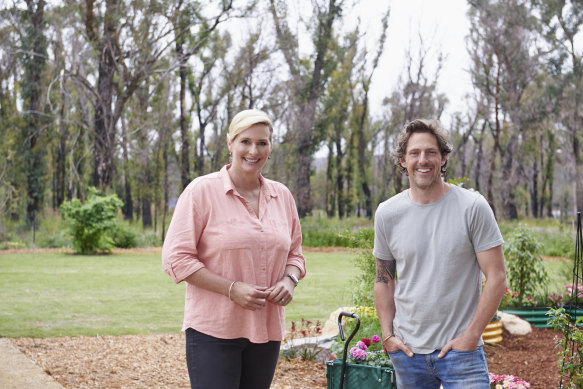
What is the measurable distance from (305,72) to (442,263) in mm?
27756

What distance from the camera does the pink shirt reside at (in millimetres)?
2369

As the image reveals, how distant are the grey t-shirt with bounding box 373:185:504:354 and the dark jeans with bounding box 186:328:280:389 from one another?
2.03 ft

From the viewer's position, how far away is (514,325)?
662 centimetres

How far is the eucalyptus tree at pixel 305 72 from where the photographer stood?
2761cm

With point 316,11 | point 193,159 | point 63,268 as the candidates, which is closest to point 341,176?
point 193,159

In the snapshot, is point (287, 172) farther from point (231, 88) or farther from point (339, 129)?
point (339, 129)

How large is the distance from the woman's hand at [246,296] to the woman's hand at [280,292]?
0.07m

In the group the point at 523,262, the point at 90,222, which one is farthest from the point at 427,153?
the point at 90,222

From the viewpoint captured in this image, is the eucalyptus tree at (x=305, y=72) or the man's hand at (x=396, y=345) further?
the eucalyptus tree at (x=305, y=72)

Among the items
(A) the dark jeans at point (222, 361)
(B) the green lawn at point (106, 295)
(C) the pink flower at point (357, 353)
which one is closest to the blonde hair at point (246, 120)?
(A) the dark jeans at point (222, 361)

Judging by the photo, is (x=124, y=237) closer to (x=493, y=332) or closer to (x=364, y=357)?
(x=493, y=332)

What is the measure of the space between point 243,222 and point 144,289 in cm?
880

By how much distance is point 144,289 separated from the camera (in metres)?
10.8

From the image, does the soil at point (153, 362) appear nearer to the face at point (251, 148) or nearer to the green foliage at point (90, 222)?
the face at point (251, 148)
